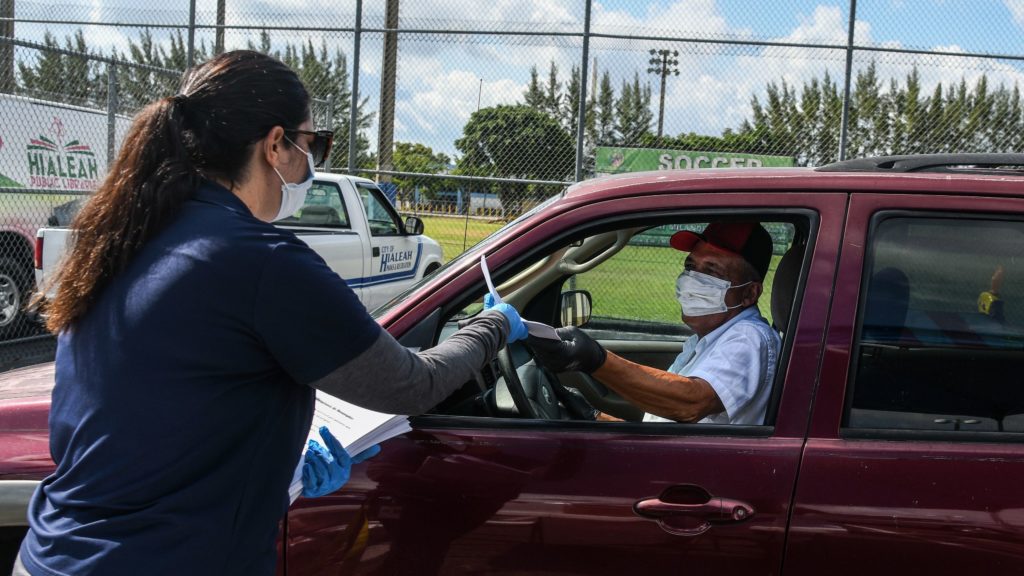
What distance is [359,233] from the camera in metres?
9.29

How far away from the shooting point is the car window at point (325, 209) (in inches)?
359

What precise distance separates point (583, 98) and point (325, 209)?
3.05m

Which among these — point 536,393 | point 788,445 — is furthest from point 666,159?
point 788,445

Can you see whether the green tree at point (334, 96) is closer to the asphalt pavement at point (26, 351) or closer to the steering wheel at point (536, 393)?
the asphalt pavement at point (26, 351)

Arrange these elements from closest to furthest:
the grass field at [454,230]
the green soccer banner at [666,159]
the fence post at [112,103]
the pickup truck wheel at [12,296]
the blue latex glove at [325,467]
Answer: the blue latex glove at [325,467]
the fence post at [112,103]
the pickup truck wheel at [12,296]
the green soccer banner at [666,159]
the grass field at [454,230]

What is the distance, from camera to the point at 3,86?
33.2 ft

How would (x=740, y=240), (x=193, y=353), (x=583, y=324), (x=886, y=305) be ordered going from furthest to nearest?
1. (x=583, y=324)
2. (x=740, y=240)
3. (x=886, y=305)
4. (x=193, y=353)

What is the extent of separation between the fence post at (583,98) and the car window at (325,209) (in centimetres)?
257

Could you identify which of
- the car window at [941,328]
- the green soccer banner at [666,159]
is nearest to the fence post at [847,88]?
the green soccer banner at [666,159]

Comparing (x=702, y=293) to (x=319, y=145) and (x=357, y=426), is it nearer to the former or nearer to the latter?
(x=357, y=426)

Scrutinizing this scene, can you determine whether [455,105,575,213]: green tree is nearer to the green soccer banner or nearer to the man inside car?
the green soccer banner

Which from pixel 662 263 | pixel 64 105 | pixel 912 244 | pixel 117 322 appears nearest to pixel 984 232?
pixel 912 244

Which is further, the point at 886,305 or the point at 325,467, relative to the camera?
the point at 886,305

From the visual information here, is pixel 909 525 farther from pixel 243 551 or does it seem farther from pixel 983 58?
pixel 983 58
